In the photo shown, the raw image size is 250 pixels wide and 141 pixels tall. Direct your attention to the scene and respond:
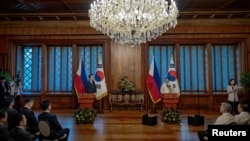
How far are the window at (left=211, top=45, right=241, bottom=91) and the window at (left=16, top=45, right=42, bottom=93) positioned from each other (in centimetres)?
732

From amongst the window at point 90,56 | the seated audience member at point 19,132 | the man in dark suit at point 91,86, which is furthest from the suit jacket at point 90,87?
the seated audience member at point 19,132

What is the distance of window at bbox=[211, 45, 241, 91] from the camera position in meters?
11.7

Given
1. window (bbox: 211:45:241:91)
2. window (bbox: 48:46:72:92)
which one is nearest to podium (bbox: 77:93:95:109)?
window (bbox: 48:46:72:92)

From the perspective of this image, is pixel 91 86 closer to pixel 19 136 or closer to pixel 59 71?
pixel 59 71

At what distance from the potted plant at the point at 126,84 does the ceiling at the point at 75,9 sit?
2.86 m

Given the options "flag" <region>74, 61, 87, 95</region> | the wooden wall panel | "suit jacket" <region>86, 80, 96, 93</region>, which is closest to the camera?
"suit jacket" <region>86, 80, 96, 93</region>

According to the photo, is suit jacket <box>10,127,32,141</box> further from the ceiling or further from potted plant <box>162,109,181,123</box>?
the ceiling

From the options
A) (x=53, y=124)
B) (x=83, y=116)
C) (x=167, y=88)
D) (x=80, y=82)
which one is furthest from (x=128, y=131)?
(x=80, y=82)

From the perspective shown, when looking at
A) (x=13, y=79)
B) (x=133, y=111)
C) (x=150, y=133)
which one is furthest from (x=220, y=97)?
(x=13, y=79)

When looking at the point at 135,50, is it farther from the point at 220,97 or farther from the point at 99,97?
the point at 220,97

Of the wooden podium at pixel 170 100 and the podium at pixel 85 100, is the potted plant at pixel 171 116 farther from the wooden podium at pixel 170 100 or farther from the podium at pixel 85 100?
the podium at pixel 85 100

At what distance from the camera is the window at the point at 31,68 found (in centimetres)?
1188

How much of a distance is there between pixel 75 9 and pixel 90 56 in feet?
8.30

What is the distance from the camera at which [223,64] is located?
11750 millimetres
